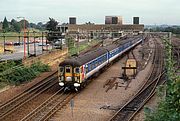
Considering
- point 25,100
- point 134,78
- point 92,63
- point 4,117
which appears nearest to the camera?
point 4,117

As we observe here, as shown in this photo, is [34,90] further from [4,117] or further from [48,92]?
[4,117]

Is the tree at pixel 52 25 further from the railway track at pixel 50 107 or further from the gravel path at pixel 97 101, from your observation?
the railway track at pixel 50 107

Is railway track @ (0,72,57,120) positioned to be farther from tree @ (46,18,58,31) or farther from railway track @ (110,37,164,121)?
tree @ (46,18,58,31)

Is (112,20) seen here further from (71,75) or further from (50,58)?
(71,75)

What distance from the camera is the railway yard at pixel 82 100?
1916cm

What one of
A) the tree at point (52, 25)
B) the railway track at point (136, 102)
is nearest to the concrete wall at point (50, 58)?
the tree at point (52, 25)

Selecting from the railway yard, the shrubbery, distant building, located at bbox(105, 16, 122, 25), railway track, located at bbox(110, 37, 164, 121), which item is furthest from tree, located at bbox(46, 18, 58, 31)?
distant building, located at bbox(105, 16, 122, 25)

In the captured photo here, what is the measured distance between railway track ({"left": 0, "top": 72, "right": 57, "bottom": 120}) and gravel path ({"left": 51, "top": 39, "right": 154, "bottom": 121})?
2.84m

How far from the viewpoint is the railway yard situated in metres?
19.2

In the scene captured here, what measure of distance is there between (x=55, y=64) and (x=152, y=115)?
37307 millimetres

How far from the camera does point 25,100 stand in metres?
23.2

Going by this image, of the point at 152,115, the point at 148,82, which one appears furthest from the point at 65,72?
the point at 152,115

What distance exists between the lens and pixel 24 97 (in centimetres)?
2411

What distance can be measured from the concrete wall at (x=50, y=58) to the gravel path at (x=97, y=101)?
806 cm
